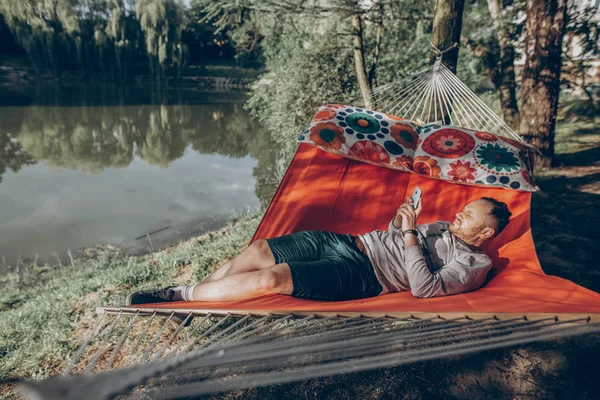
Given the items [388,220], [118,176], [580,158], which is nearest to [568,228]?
[388,220]

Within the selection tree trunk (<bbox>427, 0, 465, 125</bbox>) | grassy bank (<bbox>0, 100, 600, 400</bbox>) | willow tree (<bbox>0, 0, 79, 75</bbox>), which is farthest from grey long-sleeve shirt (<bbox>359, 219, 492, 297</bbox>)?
willow tree (<bbox>0, 0, 79, 75</bbox>)

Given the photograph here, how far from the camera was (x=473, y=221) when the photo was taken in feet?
6.11

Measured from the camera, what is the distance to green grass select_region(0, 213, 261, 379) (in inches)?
81.0

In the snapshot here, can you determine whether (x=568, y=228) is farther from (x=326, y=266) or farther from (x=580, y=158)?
(x=580, y=158)

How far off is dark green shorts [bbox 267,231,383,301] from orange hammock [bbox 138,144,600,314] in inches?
3.5

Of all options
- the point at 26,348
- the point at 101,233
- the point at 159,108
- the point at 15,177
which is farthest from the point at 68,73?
the point at 26,348

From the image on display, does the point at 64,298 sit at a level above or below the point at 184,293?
below

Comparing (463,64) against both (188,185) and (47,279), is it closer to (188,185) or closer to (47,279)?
(188,185)

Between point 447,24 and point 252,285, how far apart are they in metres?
2.80

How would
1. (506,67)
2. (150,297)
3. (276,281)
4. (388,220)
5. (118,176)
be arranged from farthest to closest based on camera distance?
(118,176) < (506,67) < (388,220) < (150,297) < (276,281)

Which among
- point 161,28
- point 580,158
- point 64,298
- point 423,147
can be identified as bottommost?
point 64,298

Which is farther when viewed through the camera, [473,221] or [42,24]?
[42,24]

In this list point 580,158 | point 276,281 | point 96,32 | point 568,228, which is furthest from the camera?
point 96,32

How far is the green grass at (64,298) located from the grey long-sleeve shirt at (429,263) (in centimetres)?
141
